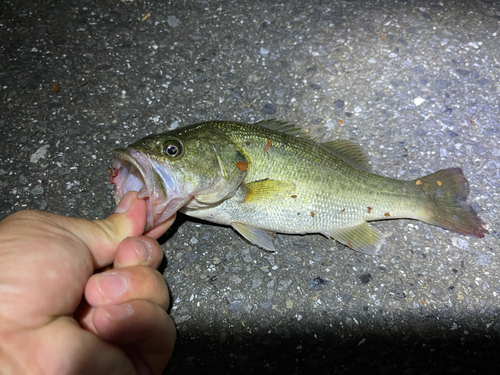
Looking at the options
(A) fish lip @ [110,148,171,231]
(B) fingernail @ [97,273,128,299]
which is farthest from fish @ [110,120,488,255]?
(B) fingernail @ [97,273,128,299]

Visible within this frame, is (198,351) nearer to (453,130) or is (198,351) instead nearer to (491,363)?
(491,363)

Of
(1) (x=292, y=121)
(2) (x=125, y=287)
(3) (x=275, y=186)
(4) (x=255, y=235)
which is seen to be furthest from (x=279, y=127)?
(2) (x=125, y=287)

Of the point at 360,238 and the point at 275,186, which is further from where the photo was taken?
the point at 360,238

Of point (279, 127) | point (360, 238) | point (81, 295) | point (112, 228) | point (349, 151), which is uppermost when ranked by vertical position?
point (279, 127)

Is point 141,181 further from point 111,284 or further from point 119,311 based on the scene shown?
point 119,311

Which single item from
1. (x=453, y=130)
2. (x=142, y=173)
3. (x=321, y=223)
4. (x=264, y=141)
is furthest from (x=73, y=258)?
(x=453, y=130)

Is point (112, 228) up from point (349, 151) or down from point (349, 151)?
down

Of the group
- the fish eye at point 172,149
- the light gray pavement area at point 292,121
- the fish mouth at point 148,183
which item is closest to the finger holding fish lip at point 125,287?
the fish mouth at point 148,183
